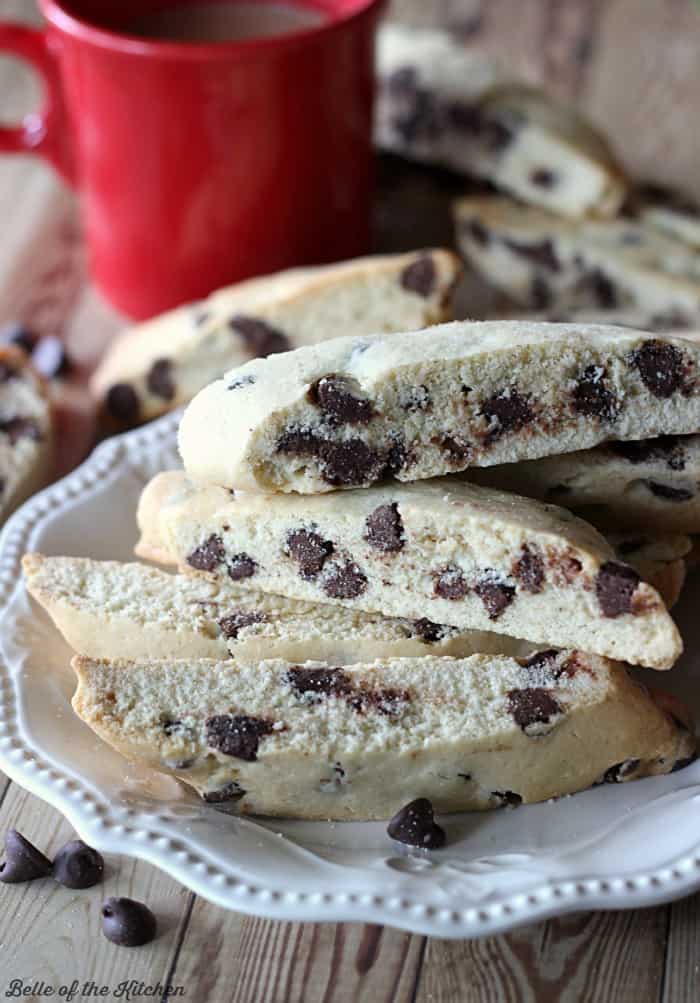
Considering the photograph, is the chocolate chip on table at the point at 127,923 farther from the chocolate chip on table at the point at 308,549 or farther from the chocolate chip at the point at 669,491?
the chocolate chip at the point at 669,491

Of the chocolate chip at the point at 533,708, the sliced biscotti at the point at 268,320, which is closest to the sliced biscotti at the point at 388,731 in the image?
the chocolate chip at the point at 533,708

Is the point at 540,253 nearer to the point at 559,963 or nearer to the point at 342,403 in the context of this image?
the point at 342,403

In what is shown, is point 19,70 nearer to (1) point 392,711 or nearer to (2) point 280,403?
(2) point 280,403

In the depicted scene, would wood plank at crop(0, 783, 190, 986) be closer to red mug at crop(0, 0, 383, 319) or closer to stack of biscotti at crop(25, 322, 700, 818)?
stack of biscotti at crop(25, 322, 700, 818)

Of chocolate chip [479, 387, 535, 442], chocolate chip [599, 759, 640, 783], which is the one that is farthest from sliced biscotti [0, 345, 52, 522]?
chocolate chip [599, 759, 640, 783]

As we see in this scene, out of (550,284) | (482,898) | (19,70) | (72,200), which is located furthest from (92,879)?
(19,70)
